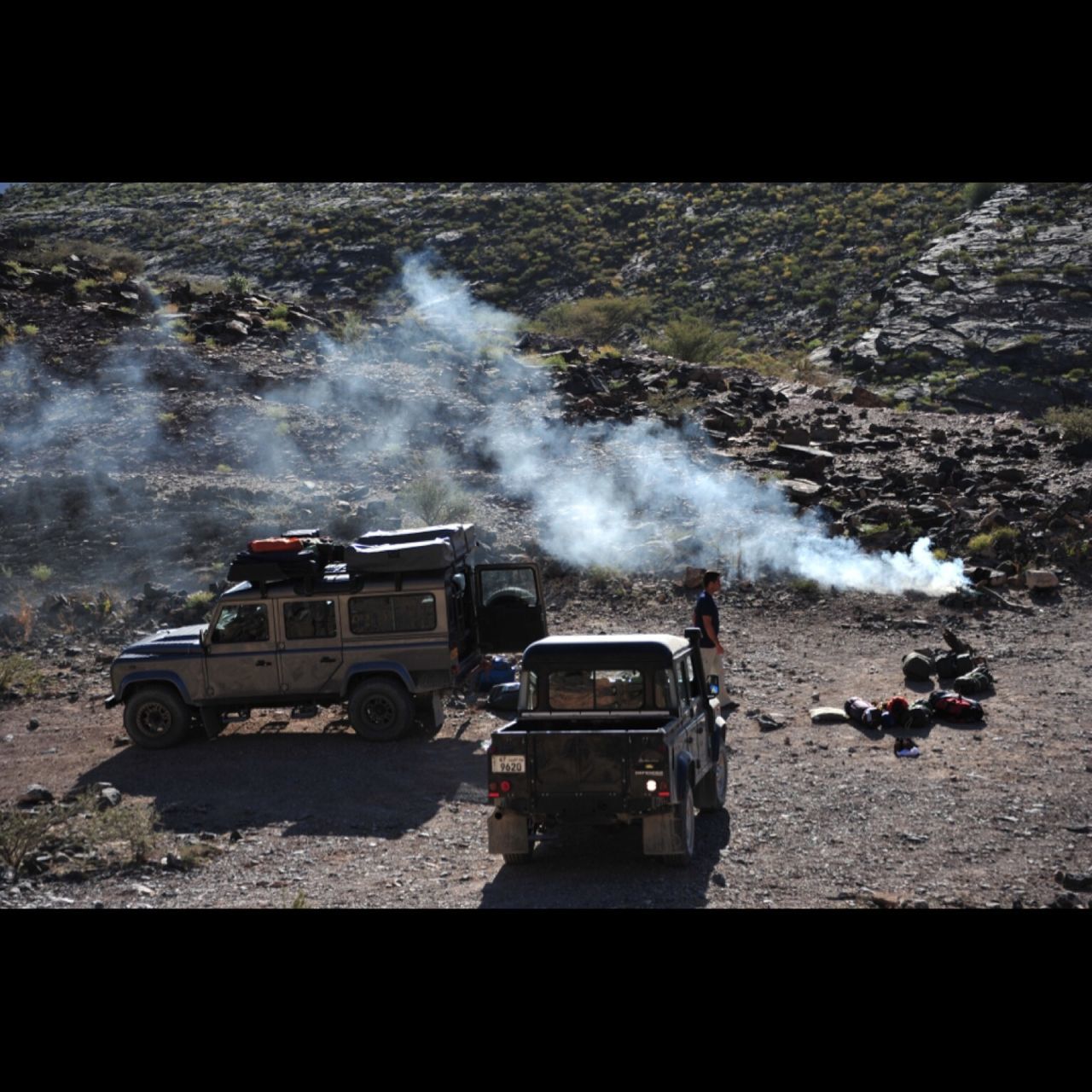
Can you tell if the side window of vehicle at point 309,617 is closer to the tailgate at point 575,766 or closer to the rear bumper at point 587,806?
the tailgate at point 575,766

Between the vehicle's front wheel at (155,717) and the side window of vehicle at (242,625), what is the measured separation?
83 centimetres

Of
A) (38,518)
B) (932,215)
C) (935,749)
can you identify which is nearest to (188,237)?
(932,215)

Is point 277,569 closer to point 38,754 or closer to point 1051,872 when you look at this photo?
point 38,754

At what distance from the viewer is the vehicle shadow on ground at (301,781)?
36.3ft

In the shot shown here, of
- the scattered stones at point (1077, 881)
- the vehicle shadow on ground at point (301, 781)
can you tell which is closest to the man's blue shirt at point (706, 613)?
the vehicle shadow on ground at point (301, 781)

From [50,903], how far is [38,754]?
5134 mm

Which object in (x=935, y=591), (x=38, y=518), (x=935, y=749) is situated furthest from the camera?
(x=38, y=518)

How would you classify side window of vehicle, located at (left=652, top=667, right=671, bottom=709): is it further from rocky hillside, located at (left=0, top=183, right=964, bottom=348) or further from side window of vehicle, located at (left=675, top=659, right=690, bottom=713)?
rocky hillside, located at (left=0, top=183, right=964, bottom=348)

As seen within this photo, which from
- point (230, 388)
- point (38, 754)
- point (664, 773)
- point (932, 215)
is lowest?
point (38, 754)

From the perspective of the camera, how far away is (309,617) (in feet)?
43.7

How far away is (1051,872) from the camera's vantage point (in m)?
8.72

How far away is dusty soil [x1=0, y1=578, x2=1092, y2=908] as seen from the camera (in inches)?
348

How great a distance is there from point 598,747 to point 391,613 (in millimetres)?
5027

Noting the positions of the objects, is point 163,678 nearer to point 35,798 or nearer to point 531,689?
point 35,798
